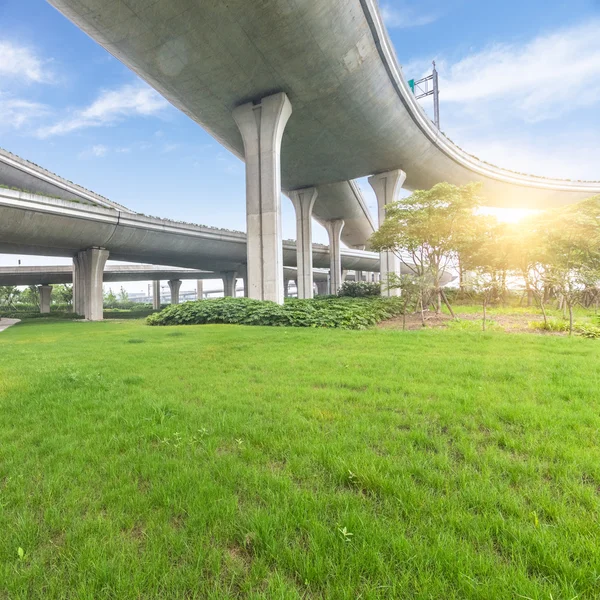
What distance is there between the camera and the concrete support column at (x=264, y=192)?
19.9 m

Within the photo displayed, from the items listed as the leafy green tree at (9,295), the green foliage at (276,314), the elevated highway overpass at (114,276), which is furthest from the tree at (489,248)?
the leafy green tree at (9,295)

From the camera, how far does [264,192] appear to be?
2025cm

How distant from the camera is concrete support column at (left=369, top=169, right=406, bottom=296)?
29.9 meters

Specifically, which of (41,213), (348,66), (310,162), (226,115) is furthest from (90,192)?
(348,66)

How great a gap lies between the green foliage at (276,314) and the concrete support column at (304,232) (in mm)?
16906

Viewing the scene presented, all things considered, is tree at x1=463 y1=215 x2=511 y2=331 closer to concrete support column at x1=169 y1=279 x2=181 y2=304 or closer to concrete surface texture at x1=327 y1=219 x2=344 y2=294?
concrete surface texture at x1=327 y1=219 x2=344 y2=294

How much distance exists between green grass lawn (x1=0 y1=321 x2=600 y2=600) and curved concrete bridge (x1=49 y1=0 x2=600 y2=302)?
52.7 feet

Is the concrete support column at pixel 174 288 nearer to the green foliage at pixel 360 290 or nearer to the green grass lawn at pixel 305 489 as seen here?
the green foliage at pixel 360 290

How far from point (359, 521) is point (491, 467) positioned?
124 centimetres

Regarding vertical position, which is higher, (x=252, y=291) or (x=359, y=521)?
(x=252, y=291)

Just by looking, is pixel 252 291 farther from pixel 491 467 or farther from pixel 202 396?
pixel 491 467

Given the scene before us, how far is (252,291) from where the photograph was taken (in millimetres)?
20422

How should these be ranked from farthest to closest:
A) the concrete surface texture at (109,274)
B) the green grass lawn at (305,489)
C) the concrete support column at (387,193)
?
the concrete surface texture at (109,274)
the concrete support column at (387,193)
the green grass lawn at (305,489)

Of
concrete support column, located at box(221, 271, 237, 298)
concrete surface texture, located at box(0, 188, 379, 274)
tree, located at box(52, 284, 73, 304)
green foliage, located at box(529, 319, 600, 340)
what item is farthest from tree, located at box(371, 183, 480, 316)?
tree, located at box(52, 284, 73, 304)
